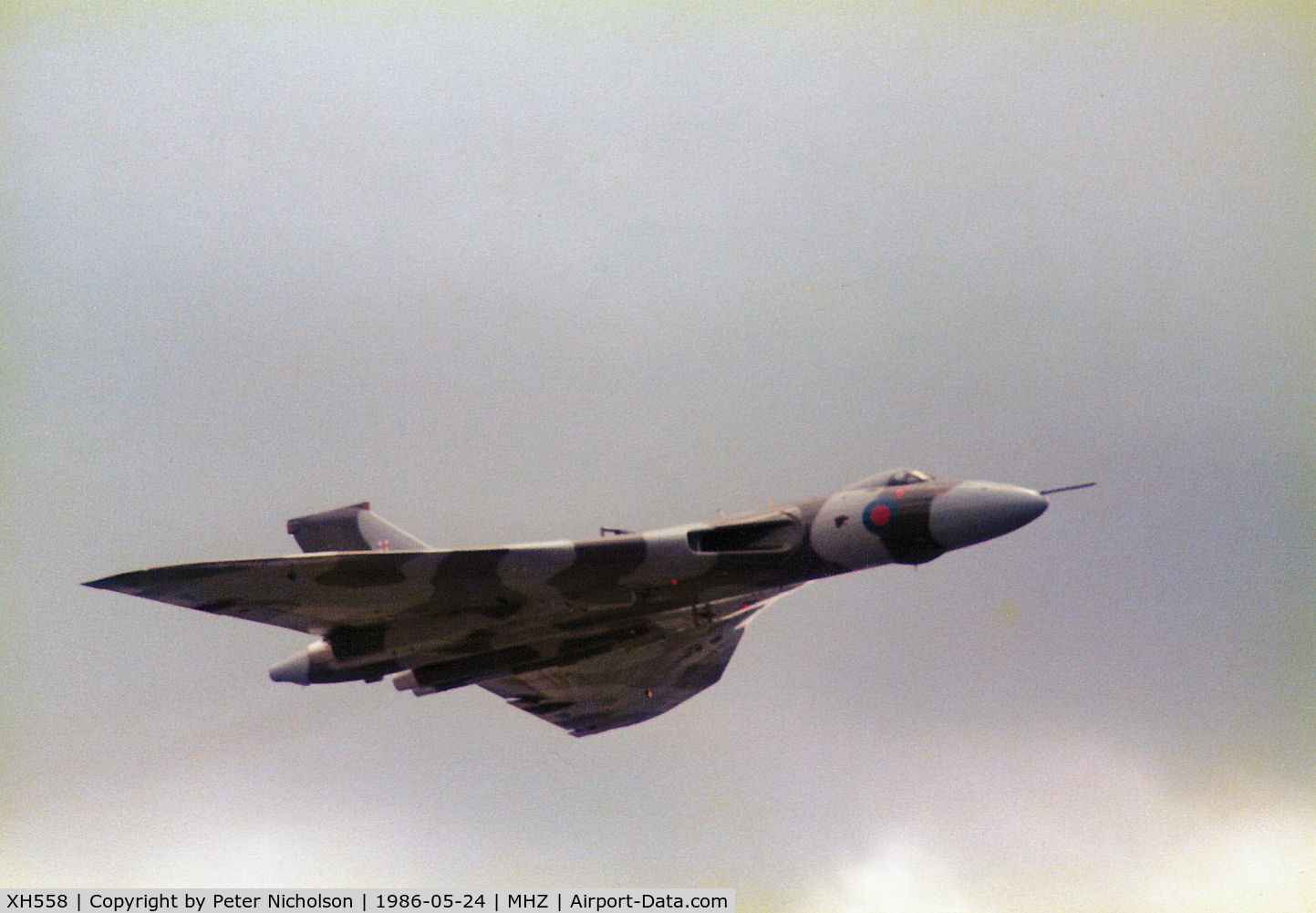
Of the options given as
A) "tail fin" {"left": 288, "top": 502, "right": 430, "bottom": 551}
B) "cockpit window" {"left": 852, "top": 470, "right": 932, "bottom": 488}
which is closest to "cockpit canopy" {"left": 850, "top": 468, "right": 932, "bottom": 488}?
"cockpit window" {"left": 852, "top": 470, "right": 932, "bottom": 488}

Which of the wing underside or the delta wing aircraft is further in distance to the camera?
the wing underside

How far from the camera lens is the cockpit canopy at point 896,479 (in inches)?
665

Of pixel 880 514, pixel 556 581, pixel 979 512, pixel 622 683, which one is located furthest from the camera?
pixel 622 683

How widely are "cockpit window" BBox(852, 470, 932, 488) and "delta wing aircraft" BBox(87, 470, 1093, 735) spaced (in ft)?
0.08

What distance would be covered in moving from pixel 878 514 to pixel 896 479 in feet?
2.40

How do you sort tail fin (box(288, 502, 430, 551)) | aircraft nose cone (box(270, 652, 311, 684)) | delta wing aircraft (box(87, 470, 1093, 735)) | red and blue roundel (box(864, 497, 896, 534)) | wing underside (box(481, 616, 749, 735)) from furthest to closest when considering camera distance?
wing underside (box(481, 616, 749, 735))
tail fin (box(288, 502, 430, 551))
aircraft nose cone (box(270, 652, 311, 684))
red and blue roundel (box(864, 497, 896, 534))
delta wing aircraft (box(87, 470, 1093, 735))

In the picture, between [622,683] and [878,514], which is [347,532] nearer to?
[622,683]

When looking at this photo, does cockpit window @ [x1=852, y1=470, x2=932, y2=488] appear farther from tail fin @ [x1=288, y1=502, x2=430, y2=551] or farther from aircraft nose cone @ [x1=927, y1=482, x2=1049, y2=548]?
tail fin @ [x1=288, y1=502, x2=430, y2=551]

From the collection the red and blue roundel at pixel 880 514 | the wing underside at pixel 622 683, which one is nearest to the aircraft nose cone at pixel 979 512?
the red and blue roundel at pixel 880 514

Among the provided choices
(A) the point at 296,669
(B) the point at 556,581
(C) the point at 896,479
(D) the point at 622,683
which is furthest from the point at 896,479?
(A) the point at 296,669

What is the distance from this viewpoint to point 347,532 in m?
21.5

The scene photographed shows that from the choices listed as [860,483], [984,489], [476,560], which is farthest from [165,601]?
[984,489]

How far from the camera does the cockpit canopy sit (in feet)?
55.4

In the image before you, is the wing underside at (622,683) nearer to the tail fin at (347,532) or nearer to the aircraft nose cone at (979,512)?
the tail fin at (347,532)
